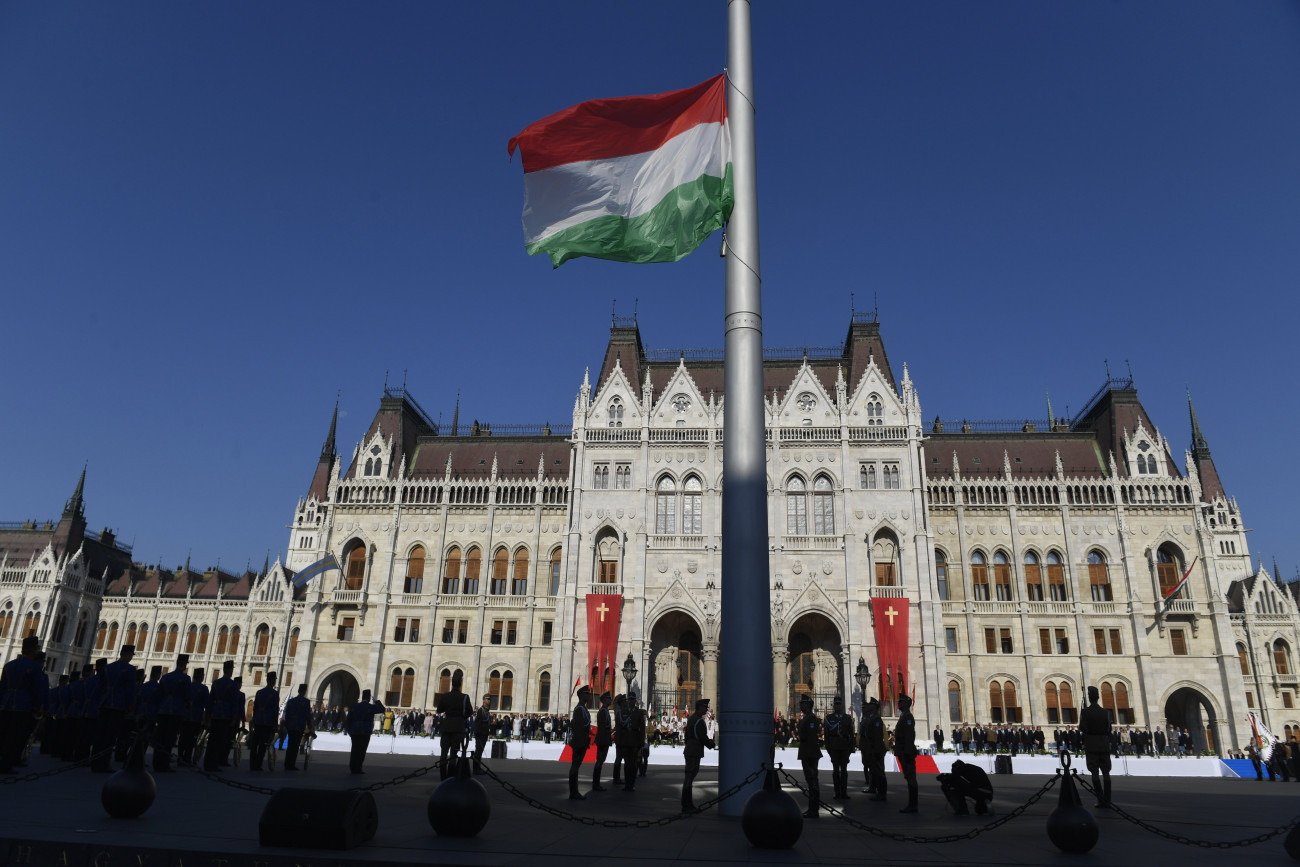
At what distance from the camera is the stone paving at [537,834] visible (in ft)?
23.5

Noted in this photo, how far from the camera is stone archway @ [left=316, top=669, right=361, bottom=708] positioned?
4853cm

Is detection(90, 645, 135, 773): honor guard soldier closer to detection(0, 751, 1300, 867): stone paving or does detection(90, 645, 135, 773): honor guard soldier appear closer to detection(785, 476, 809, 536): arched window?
detection(0, 751, 1300, 867): stone paving

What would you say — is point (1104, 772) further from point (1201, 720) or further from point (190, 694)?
point (1201, 720)

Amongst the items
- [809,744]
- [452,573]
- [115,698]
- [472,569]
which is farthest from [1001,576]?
[115,698]

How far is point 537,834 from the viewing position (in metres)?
9.07

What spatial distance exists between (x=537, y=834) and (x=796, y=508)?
37.0 meters

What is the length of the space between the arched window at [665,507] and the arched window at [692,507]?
51 centimetres

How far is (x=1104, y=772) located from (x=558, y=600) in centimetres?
3351

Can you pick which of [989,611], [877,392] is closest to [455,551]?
[877,392]

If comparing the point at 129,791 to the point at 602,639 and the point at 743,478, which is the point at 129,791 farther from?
the point at 602,639

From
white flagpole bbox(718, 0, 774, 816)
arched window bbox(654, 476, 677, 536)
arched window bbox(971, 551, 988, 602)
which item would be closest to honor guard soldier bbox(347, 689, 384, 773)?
white flagpole bbox(718, 0, 774, 816)

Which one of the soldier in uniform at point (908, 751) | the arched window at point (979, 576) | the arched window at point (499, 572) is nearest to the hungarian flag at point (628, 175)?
the soldier in uniform at point (908, 751)

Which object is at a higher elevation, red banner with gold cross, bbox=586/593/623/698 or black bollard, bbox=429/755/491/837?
red banner with gold cross, bbox=586/593/623/698

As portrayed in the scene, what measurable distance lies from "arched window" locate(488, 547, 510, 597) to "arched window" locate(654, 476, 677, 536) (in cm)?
1088
